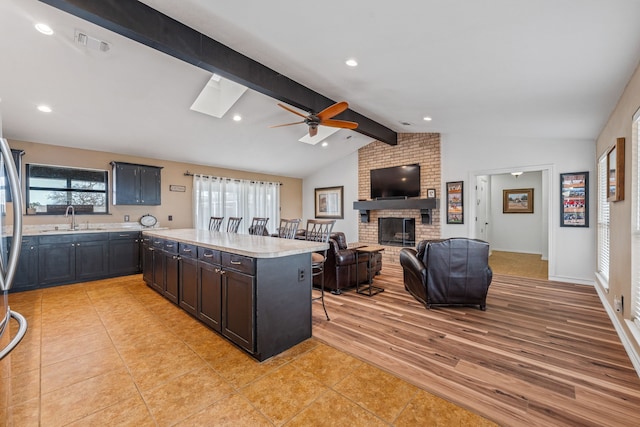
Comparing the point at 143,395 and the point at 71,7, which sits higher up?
the point at 71,7

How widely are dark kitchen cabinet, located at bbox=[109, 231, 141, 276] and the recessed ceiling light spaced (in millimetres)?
3348

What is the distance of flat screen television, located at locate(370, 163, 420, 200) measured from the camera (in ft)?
22.2

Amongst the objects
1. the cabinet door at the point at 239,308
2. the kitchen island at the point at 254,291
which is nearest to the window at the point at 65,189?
the kitchen island at the point at 254,291

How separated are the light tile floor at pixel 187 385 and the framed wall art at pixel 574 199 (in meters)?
4.65

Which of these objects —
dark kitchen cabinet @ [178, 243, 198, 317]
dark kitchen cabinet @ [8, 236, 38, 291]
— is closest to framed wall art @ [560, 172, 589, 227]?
dark kitchen cabinet @ [178, 243, 198, 317]

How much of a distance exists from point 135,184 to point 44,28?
133 inches

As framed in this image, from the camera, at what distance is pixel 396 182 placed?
706cm

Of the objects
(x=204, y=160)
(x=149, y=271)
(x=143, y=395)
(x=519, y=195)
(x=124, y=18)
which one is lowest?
(x=143, y=395)

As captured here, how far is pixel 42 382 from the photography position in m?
2.09

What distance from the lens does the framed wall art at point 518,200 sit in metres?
8.09

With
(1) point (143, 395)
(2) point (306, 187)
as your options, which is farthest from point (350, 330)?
(2) point (306, 187)

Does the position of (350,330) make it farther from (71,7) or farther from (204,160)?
(204,160)

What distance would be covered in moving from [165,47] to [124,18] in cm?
36

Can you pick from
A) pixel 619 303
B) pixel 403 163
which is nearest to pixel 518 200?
pixel 403 163
